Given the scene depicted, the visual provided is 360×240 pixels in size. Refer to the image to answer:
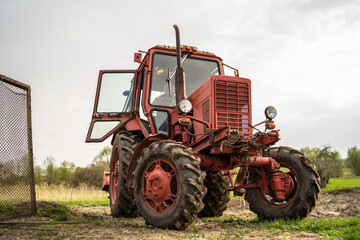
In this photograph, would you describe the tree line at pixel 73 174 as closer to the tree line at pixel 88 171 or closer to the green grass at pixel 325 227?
the tree line at pixel 88 171

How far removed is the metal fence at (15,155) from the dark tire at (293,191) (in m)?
4.04

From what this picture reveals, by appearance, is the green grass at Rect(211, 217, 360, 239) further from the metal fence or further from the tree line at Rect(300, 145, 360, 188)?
the tree line at Rect(300, 145, 360, 188)

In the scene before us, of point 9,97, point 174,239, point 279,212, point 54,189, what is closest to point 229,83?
point 279,212

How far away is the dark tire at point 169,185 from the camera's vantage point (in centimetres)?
441

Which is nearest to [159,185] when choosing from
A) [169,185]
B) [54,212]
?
[169,185]

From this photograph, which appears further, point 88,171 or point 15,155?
point 88,171

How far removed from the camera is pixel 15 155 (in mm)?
6121

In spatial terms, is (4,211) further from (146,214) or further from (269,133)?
(269,133)

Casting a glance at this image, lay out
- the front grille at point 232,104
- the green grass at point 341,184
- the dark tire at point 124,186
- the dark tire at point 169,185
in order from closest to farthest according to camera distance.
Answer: the dark tire at point 169,185 → the front grille at point 232,104 → the dark tire at point 124,186 → the green grass at point 341,184

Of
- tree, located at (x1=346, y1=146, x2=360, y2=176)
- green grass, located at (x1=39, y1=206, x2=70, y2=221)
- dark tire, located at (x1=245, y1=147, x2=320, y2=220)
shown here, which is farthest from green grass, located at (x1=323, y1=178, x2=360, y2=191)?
green grass, located at (x1=39, y1=206, x2=70, y2=221)

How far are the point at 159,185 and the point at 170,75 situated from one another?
262cm

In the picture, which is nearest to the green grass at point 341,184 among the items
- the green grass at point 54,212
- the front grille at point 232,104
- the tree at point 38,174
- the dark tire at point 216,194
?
the dark tire at point 216,194

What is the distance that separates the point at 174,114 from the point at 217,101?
1.13 m

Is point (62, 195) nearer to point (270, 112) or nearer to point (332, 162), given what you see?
point (270, 112)
